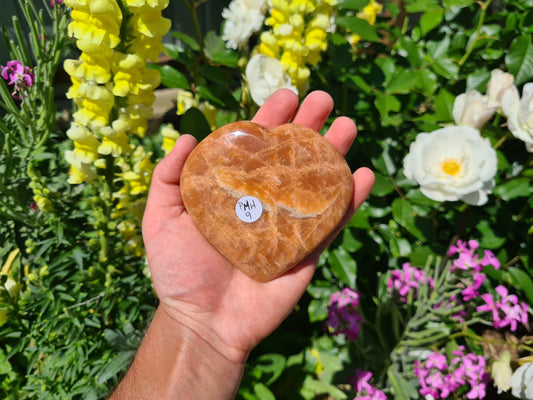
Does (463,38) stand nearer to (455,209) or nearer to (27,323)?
(455,209)

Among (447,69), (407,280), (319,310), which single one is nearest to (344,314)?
(319,310)

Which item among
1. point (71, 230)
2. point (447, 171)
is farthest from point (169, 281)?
point (447, 171)

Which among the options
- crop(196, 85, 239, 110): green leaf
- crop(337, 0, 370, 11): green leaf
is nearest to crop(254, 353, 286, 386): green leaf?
crop(196, 85, 239, 110): green leaf

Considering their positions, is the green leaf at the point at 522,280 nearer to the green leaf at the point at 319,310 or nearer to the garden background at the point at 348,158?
the garden background at the point at 348,158

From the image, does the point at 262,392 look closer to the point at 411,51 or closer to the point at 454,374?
the point at 454,374

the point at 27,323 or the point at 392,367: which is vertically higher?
the point at 27,323
